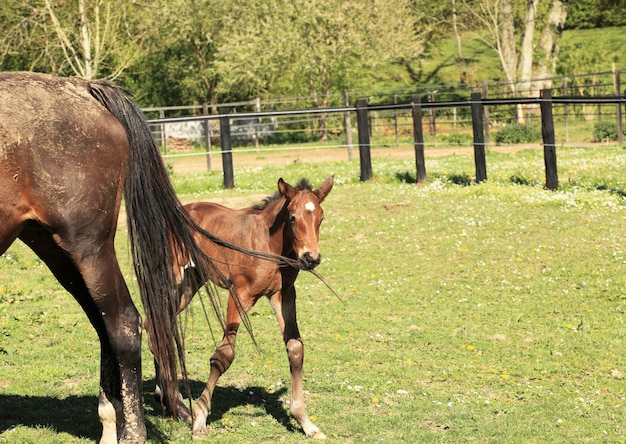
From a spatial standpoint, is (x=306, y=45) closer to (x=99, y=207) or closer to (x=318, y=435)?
(x=318, y=435)

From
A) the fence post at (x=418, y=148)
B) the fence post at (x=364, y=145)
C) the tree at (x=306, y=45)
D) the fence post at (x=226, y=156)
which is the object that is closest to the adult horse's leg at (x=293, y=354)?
the fence post at (x=418, y=148)

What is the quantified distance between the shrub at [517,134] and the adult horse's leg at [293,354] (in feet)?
73.2

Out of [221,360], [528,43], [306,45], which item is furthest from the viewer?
[528,43]

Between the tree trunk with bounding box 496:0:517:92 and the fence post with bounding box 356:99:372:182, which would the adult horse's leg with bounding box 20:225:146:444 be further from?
the tree trunk with bounding box 496:0:517:92

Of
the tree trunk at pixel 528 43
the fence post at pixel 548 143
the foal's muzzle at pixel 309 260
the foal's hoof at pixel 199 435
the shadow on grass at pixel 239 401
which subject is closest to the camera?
the foal's muzzle at pixel 309 260

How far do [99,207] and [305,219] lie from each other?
1.54 metres

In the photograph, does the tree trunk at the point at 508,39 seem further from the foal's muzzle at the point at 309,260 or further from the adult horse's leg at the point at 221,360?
the foal's muzzle at the point at 309,260

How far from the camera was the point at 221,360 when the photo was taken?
654cm

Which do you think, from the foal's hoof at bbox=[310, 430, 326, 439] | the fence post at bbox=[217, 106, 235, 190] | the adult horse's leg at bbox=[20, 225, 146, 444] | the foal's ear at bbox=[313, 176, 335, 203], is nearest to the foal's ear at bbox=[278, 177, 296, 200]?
the foal's ear at bbox=[313, 176, 335, 203]

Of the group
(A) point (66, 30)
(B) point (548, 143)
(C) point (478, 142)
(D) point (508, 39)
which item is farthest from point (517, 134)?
(A) point (66, 30)

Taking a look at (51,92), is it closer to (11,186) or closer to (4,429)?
(11,186)

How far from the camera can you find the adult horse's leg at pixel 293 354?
6.47 metres

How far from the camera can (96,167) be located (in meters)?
5.50

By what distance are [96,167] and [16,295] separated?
5847 mm
